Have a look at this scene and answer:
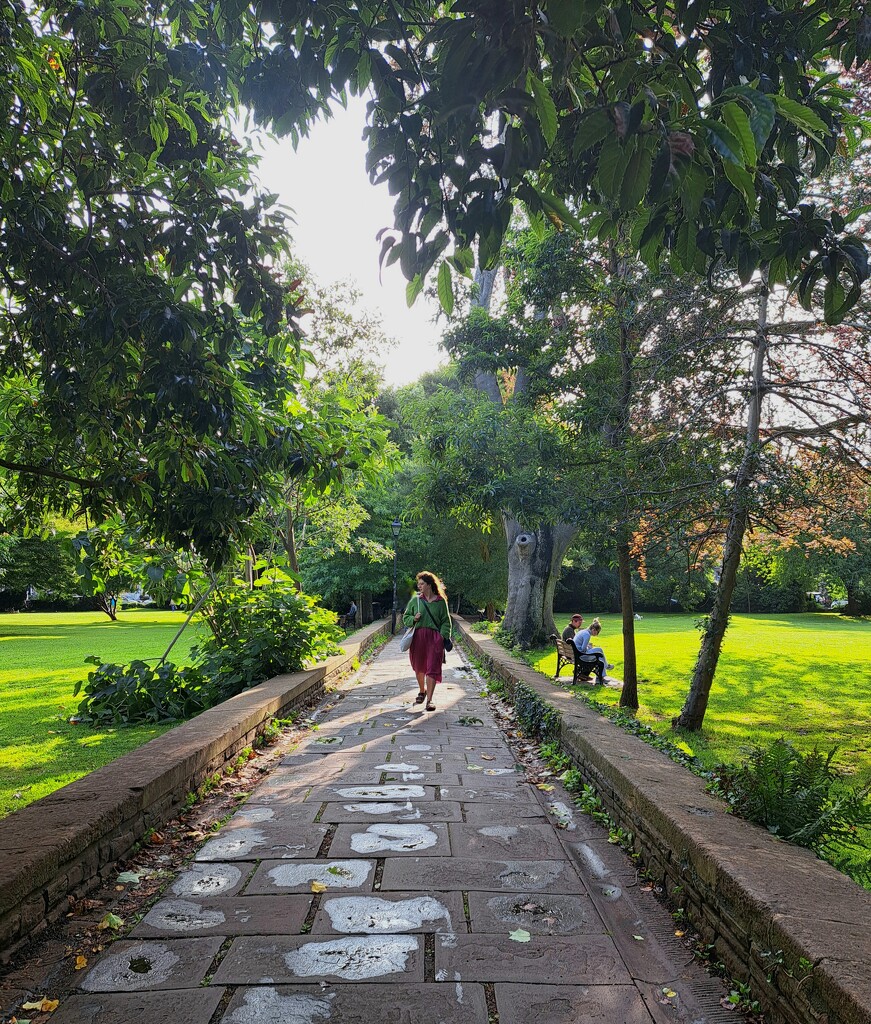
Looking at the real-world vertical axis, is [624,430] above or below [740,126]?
above

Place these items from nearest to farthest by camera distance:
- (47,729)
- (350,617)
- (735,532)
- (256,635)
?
(735,532)
(47,729)
(256,635)
(350,617)

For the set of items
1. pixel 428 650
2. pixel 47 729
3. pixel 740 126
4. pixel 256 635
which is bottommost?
pixel 47 729

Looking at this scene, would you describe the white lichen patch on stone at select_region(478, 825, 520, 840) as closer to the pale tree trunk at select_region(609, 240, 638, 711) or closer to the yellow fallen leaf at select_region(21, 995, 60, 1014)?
the yellow fallen leaf at select_region(21, 995, 60, 1014)

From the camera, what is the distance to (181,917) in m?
3.04

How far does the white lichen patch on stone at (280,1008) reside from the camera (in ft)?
7.61

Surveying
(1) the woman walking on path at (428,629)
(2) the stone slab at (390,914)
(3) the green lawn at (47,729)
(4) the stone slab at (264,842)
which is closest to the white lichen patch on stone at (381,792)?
(4) the stone slab at (264,842)

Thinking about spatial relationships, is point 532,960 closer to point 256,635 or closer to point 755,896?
point 755,896

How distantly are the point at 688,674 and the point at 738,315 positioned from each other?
7.82m

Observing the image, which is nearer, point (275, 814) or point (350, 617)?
Result: point (275, 814)

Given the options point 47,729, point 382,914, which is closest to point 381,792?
point 382,914

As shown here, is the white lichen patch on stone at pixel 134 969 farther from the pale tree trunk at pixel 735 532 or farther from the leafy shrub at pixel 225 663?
the pale tree trunk at pixel 735 532

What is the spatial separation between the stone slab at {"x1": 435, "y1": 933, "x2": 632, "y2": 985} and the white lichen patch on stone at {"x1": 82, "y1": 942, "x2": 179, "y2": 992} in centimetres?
101

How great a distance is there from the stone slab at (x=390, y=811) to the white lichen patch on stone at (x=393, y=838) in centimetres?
16

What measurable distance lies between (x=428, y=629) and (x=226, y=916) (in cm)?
583
